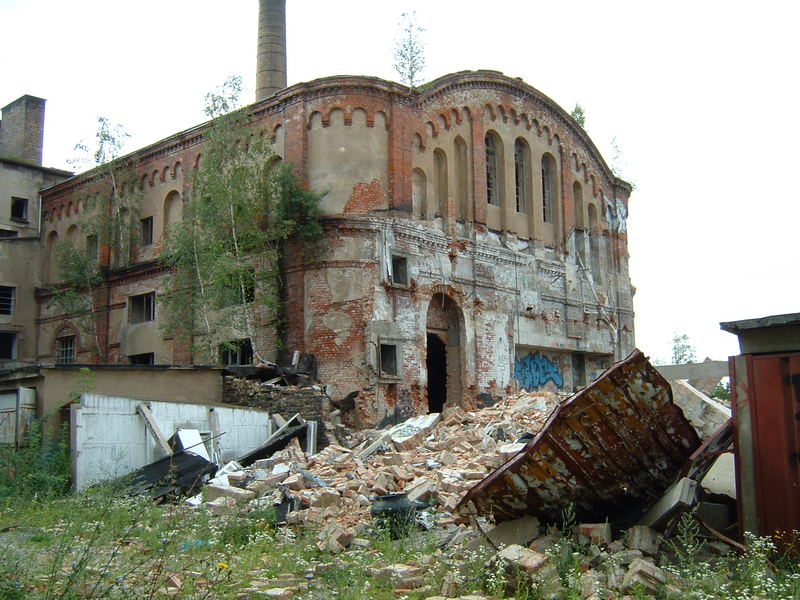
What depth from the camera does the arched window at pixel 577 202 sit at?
27234mm

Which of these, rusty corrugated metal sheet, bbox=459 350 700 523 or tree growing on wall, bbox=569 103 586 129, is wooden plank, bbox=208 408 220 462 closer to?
rusty corrugated metal sheet, bbox=459 350 700 523

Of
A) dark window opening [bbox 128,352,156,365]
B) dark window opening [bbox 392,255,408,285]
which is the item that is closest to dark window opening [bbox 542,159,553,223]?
dark window opening [bbox 392,255,408,285]

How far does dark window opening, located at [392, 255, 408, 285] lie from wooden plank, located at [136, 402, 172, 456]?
762 cm

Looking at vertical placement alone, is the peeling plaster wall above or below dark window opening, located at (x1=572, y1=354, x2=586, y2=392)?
above

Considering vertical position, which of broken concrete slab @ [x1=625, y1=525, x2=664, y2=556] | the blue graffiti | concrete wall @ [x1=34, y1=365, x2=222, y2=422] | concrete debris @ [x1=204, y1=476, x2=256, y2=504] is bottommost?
broken concrete slab @ [x1=625, y1=525, x2=664, y2=556]

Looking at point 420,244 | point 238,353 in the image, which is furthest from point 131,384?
point 420,244

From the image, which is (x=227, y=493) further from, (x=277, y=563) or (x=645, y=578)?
(x=645, y=578)

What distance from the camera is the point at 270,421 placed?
17.5m

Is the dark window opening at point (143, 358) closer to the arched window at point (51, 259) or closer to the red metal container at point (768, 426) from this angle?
the arched window at point (51, 259)

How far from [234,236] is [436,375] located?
6.57 m

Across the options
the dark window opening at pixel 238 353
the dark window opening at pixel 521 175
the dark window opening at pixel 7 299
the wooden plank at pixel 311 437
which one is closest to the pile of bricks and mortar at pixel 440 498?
the wooden plank at pixel 311 437

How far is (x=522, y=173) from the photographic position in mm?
25672

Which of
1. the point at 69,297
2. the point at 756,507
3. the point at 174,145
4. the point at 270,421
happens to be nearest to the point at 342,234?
the point at 270,421

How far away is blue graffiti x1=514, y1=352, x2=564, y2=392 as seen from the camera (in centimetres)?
2375
